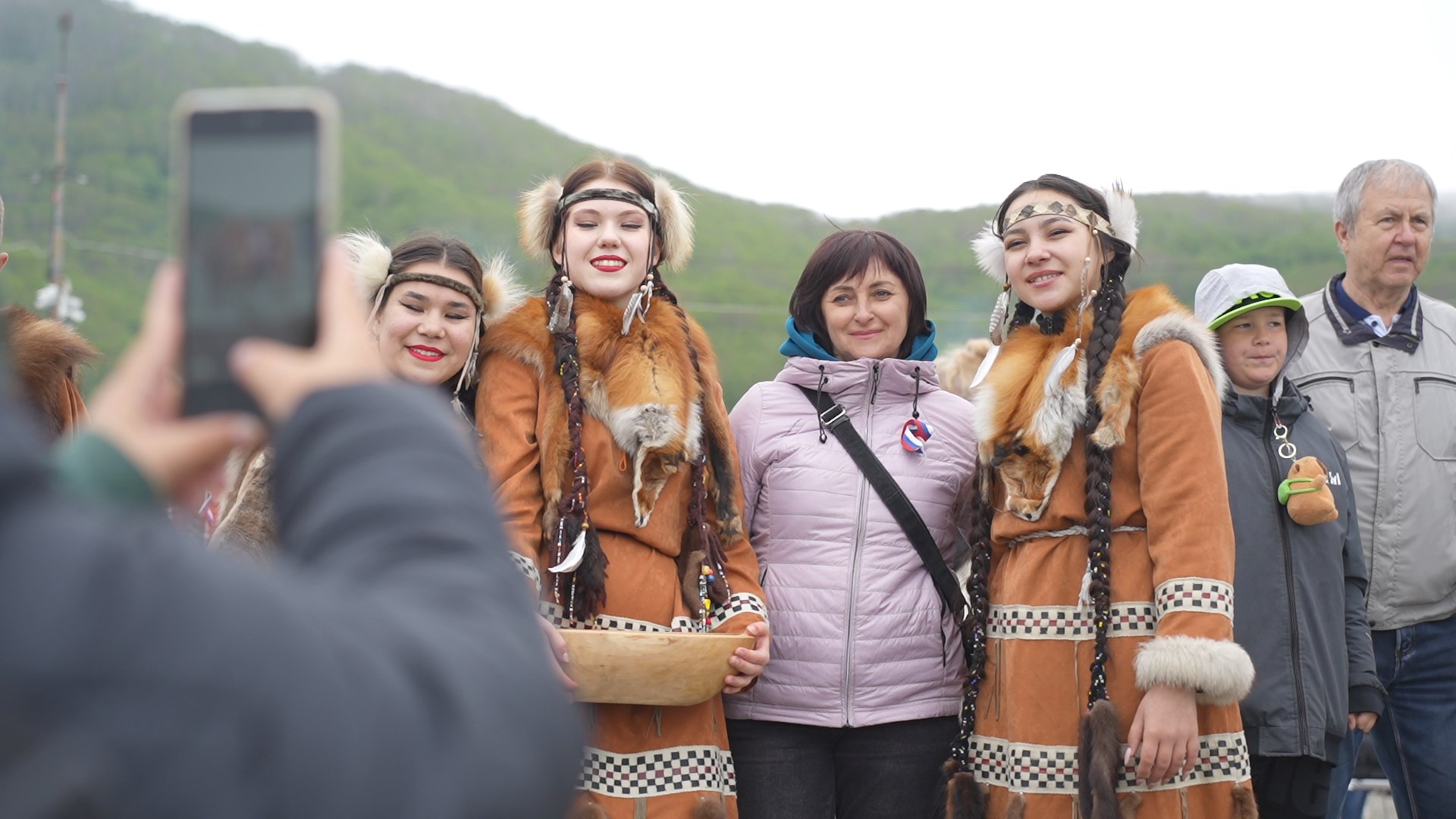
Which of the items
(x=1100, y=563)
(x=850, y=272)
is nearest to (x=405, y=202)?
(x=850, y=272)

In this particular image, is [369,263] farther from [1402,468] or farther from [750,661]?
[1402,468]

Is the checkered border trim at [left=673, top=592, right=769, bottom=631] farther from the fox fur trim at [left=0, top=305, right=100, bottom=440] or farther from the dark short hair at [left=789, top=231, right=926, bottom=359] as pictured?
the fox fur trim at [left=0, top=305, right=100, bottom=440]

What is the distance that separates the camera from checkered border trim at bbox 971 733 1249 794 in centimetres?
285

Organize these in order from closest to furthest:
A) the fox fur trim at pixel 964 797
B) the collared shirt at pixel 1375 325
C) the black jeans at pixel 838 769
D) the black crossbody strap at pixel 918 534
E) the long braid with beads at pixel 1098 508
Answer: the long braid with beads at pixel 1098 508 < the fox fur trim at pixel 964 797 < the black jeans at pixel 838 769 < the black crossbody strap at pixel 918 534 < the collared shirt at pixel 1375 325

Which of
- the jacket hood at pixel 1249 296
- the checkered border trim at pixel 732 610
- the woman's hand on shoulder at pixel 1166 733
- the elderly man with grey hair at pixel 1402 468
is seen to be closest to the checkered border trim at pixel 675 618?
the checkered border trim at pixel 732 610

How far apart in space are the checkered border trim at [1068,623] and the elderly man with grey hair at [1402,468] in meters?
1.23

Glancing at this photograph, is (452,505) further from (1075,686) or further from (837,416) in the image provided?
(837,416)

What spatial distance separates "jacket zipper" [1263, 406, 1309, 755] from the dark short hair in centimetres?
108

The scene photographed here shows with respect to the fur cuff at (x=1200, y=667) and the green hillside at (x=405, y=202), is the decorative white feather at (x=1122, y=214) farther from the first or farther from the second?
the fur cuff at (x=1200, y=667)

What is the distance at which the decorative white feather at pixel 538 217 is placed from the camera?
344 cm

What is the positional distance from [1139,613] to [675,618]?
1.13 meters

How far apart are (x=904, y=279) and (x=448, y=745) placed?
3.15 m

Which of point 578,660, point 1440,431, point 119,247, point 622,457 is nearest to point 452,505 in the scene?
point 578,660

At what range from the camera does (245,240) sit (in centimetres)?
76
